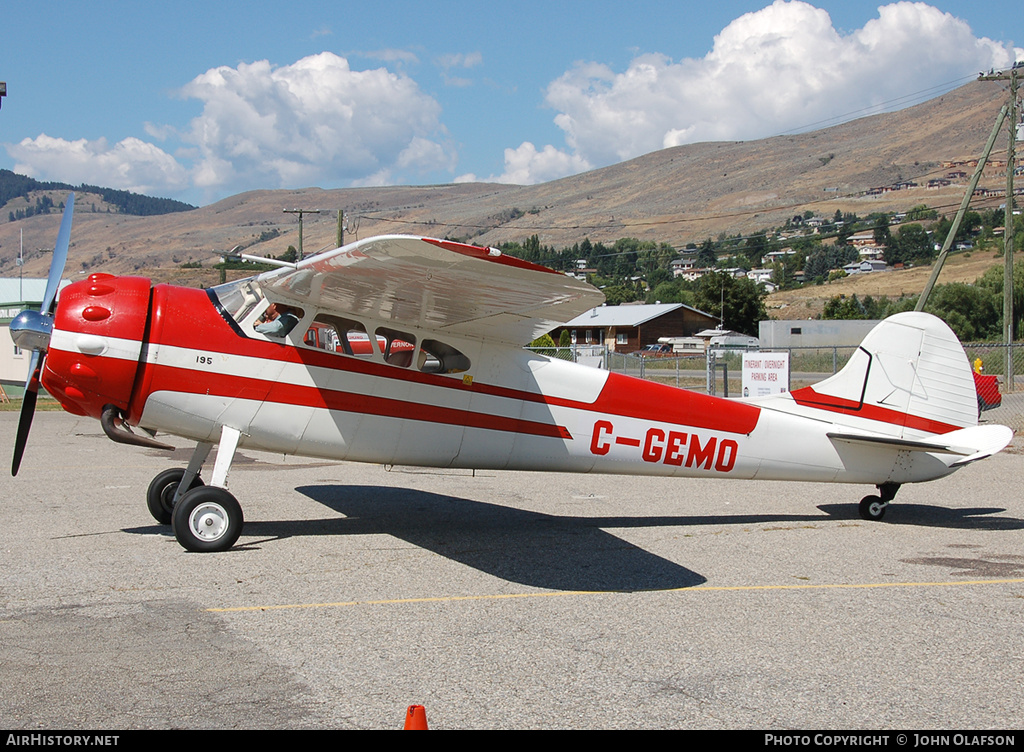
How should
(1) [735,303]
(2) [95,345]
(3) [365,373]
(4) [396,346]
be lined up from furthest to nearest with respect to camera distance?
1. (1) [735,303]
2. (4) [396,346]
3. (3) [365,373]
4. (2) [95,345]

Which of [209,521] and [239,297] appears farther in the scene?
[239,297]

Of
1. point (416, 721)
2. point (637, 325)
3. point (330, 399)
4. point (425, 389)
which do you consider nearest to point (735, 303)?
point (637, 325)

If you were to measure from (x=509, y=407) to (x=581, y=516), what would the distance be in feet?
6.24

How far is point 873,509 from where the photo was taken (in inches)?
378

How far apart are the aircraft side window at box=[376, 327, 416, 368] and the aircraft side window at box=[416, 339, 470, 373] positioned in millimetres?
101

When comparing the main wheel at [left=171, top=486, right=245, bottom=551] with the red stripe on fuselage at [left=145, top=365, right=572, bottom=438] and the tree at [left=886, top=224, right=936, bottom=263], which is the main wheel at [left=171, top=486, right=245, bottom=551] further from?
the tree at [left=886, top=224, right=936, bottom=263]

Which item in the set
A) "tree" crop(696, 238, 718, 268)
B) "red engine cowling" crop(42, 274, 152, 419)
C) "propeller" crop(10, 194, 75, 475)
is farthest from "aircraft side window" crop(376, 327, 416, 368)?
"tree" crop(696, 238, 718, 268)

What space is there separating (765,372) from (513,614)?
48.3 ft

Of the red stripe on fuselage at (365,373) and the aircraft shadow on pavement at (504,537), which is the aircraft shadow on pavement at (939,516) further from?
the aircraft shadow on pavement at (504,537)

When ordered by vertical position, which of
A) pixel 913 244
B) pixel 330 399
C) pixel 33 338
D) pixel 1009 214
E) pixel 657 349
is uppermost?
pixel 913 244

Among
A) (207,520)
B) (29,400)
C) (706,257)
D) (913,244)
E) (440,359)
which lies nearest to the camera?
(207,520)

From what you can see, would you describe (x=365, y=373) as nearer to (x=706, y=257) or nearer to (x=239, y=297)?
(x=239, y=297)
